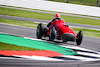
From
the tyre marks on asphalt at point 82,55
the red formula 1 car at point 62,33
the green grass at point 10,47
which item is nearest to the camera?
the tyre marks on asphalt at point 82,55

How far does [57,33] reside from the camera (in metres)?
12.5

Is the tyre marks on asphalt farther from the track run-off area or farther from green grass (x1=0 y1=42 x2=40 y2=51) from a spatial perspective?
green grass (x1=0 y1=42 x2=40 y2=51)

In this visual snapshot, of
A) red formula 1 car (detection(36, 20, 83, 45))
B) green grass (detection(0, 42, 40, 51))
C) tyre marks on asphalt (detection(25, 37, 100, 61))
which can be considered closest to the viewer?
tyre marks on asphalt (detection(25, 37, 100, 61))

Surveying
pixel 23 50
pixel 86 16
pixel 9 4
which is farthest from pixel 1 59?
pixel 9 4

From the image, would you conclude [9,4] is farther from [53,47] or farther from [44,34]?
[53,47]

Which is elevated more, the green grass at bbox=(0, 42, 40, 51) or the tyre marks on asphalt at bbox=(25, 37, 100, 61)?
the green grass at bbox=(0, 42, 40, 51)

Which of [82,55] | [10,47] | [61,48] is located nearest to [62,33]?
[61,48]

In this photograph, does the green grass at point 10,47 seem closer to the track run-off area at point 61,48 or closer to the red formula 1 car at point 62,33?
the track run-off area at point 61,48

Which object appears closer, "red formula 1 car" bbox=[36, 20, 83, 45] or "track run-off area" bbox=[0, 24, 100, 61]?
"track run-off area" bbox=[0, 24, 100, 61]

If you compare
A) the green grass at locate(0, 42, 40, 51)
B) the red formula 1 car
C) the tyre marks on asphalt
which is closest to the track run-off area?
the tyre marks on asphalt

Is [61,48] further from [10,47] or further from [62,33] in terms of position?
[10,47]

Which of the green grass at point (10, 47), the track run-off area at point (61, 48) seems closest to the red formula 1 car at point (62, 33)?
the track run-off area at point (61, 48)

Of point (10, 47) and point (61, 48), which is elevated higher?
point (10, 47)

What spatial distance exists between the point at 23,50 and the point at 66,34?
252 centimetres
